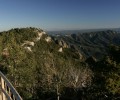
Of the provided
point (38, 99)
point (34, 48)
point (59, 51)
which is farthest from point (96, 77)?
point (59, 51)

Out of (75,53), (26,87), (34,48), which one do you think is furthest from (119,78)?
(75,53)

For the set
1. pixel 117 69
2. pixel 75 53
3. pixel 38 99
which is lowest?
pixel 75 53

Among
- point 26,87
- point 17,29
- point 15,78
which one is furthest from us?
point 17,29

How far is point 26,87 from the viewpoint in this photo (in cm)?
3266

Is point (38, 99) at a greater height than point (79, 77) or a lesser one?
lesser

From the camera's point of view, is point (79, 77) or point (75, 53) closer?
point (79, 77)

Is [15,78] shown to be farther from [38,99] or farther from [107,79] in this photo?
[107,79]

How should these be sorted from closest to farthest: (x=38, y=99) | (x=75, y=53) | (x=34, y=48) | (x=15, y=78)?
(x=38, y=99) → (x=15, y=78) → (x=34, y=48) → (x=75, y=53)

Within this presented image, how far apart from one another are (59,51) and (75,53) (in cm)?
1476

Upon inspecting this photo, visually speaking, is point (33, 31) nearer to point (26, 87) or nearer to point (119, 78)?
point (26, 87)

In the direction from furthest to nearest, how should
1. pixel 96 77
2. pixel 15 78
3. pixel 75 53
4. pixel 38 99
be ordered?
pixel 75 53 < pixel 15 78 < pixel 38 99 < pixel 96 77

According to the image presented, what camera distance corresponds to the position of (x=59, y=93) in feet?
98.1

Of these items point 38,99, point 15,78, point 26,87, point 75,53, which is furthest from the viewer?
point 75,53

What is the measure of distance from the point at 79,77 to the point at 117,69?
816cm
